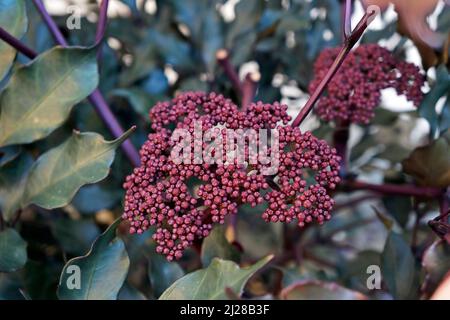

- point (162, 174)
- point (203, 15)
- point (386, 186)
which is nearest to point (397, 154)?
point (386, 186)

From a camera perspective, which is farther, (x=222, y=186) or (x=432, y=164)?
(x=432, y=164)

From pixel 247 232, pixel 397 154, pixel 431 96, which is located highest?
pixel 431 96

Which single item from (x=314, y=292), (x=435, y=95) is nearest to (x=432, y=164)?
(x=435, y=95)

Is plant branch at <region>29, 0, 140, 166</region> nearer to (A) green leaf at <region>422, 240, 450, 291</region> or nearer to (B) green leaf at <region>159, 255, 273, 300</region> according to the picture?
(B) green leaf at <region>159, 255, 273, 300</region>

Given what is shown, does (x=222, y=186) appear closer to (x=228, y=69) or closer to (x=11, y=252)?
(x=11, y=252)

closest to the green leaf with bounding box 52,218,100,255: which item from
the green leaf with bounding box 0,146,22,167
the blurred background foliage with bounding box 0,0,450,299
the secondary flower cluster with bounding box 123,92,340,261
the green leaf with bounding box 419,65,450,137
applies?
the blurred background foliage with bounding box 0,0,450,299

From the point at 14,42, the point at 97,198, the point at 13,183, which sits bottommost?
the point at 97,198

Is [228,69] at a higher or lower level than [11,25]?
lower

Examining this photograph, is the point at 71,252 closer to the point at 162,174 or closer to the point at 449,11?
the point at 162,174
